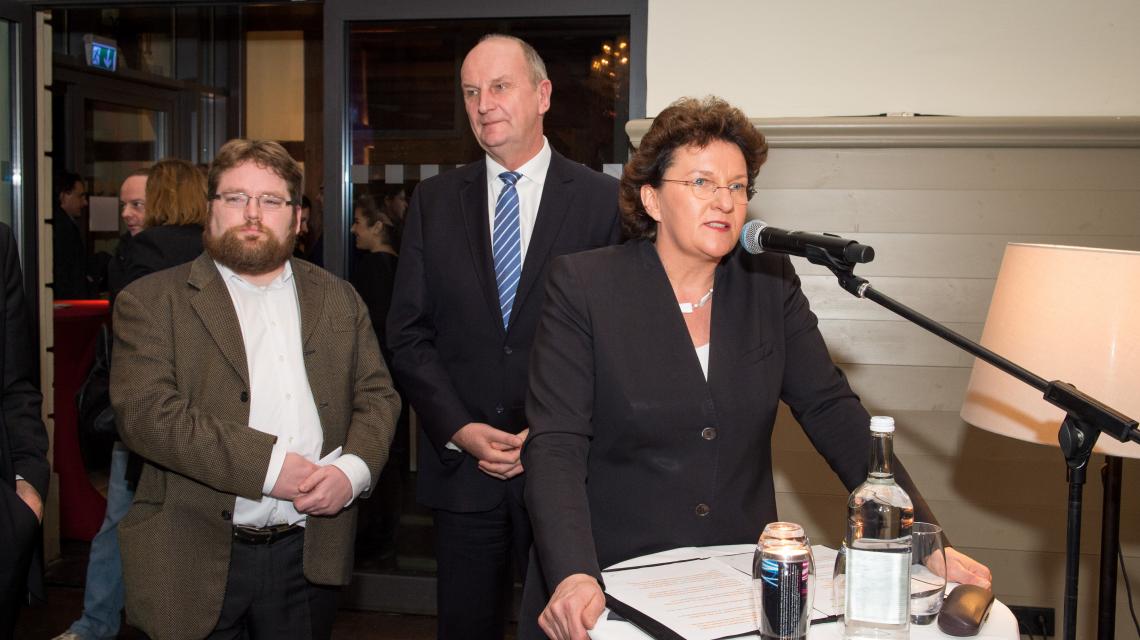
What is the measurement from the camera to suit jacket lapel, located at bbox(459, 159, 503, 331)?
2.69 m

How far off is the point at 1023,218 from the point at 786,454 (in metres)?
1.08

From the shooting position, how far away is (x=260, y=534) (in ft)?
7.77

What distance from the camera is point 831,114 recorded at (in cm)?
344

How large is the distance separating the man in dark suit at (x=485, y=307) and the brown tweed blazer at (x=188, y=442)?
345 millimetres

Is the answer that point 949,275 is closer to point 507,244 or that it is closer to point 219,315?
point 507,244

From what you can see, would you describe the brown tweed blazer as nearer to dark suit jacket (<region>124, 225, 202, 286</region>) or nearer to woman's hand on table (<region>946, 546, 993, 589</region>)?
dark suit jacket (<region>124, 225, 202, 286</region>)

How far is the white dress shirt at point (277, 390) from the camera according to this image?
2365mm

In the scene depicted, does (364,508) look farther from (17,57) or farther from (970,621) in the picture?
(970,621)

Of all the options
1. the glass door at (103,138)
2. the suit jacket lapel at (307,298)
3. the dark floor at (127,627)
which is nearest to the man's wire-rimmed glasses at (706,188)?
the suit jacket lapel at (307,298)

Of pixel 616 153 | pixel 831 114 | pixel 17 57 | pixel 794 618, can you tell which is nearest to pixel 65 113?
pixel 17 57

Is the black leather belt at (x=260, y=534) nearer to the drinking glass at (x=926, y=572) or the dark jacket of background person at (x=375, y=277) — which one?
the drinking glass at (x=926, y=572)

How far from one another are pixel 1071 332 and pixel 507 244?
137cm

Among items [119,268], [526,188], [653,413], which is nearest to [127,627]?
[119,268]

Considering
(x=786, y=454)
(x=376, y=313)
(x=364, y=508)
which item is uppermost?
(x=376, y=313)
